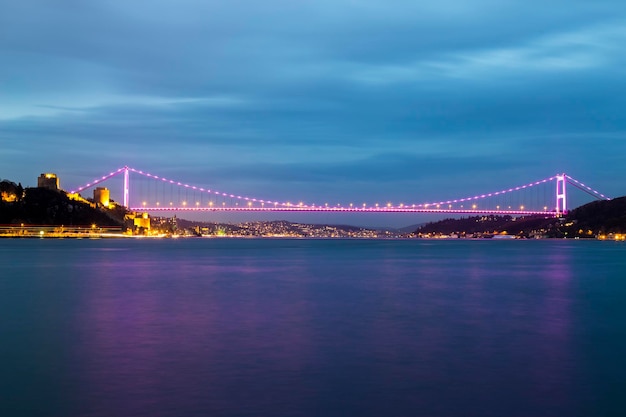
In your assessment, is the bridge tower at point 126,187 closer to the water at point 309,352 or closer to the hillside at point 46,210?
the hillside at point 46,210

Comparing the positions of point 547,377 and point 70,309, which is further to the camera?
point 70,309

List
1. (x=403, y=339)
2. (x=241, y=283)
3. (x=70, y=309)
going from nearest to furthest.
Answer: (x=403, y=339) → (x=70, y=309) → (x=241, y=283)

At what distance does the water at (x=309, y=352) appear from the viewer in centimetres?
800

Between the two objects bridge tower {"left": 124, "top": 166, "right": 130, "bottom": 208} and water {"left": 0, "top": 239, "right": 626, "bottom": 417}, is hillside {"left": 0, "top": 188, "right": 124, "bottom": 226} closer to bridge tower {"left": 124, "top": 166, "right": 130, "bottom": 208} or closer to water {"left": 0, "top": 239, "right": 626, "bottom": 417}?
bridge tower {"left": 124, "top": 166, "right": 130, "bottom": 208}

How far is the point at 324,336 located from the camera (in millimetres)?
13109

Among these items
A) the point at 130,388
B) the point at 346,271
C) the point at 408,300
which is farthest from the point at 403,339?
the point at 346,271

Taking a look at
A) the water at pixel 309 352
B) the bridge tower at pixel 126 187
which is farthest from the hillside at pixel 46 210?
the water at pixel 309 352

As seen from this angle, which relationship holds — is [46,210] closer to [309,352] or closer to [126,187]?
[126,187]

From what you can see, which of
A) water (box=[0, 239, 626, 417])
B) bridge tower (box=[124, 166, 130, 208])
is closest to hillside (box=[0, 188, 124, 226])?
bridge tower (box=[124, 166, 130, 208])

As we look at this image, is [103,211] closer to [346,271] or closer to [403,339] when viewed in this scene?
[346,271]

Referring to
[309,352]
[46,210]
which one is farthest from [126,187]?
[309,352]

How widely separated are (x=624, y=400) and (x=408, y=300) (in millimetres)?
12071

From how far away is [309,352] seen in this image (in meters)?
11.3

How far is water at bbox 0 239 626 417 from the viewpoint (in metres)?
8.00
